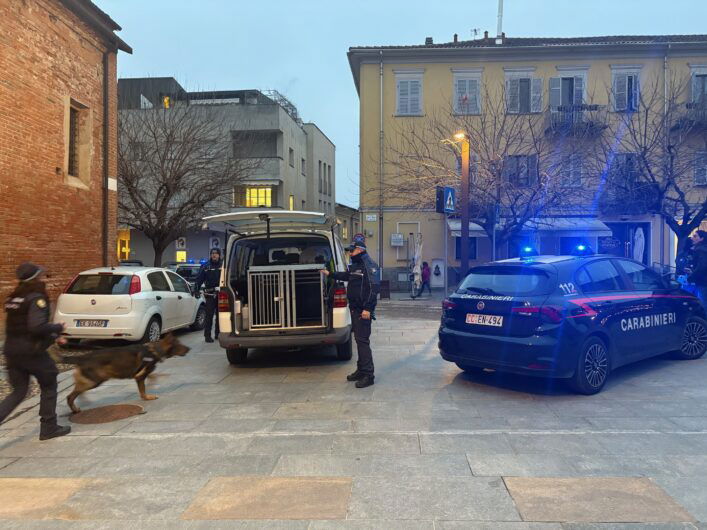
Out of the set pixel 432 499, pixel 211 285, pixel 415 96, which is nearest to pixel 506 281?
pixel 432 499

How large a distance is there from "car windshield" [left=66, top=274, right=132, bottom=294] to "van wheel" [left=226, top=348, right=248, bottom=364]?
248cm

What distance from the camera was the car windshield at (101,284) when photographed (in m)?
9.06

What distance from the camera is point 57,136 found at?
40.2 feet

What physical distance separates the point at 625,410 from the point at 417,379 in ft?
8.21

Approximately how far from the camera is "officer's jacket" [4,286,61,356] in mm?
4652

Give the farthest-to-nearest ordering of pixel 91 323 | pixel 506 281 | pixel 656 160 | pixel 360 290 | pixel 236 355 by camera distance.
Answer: pixel 656 160
pixel 91 323
pixel 236 355
pixel 360 290
pixel 506 281

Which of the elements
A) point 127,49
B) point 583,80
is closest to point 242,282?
point 127,49

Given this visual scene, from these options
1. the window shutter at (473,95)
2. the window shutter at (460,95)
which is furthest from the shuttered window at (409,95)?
the window shutter at (473,95)

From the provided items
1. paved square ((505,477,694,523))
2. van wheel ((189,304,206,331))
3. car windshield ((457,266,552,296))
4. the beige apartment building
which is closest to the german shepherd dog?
car windshield ((457,266,552,296))

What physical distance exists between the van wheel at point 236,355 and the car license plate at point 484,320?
139 inches

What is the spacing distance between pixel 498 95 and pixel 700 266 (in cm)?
1695

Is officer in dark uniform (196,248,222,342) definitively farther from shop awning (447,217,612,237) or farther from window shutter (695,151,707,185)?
window shutter (695,151,707,185)

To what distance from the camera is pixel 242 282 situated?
7.88 meters

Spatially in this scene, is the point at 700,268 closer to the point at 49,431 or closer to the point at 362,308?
the point at 362,308
